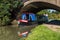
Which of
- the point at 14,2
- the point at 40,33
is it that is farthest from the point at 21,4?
the point at 40,33

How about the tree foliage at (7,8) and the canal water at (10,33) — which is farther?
the tree foliage at (7,8)

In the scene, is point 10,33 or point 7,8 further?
point 7,8

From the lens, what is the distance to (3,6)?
33.3 metres

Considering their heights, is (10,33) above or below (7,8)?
below

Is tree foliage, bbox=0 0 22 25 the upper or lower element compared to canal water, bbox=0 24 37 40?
upper

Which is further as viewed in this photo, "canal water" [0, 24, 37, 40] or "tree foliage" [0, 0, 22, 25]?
"tree foliage" [0, 0, 22, 25]

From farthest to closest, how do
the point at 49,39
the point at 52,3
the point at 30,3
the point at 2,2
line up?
1. the point at 2,2
2. the point at 30,3
3. the point at 52,3
4. the point at 49,39

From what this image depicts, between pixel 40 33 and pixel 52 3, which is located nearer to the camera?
pixel 40 33

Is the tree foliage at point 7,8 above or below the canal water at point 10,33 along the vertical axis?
above

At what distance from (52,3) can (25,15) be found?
4853mm

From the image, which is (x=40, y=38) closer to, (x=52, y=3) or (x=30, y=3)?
(x=52, y=3)

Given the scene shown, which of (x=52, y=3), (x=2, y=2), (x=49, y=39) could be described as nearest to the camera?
(x=49, y=39)

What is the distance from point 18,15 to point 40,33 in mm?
28064

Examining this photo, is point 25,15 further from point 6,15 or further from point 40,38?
point 40,38
